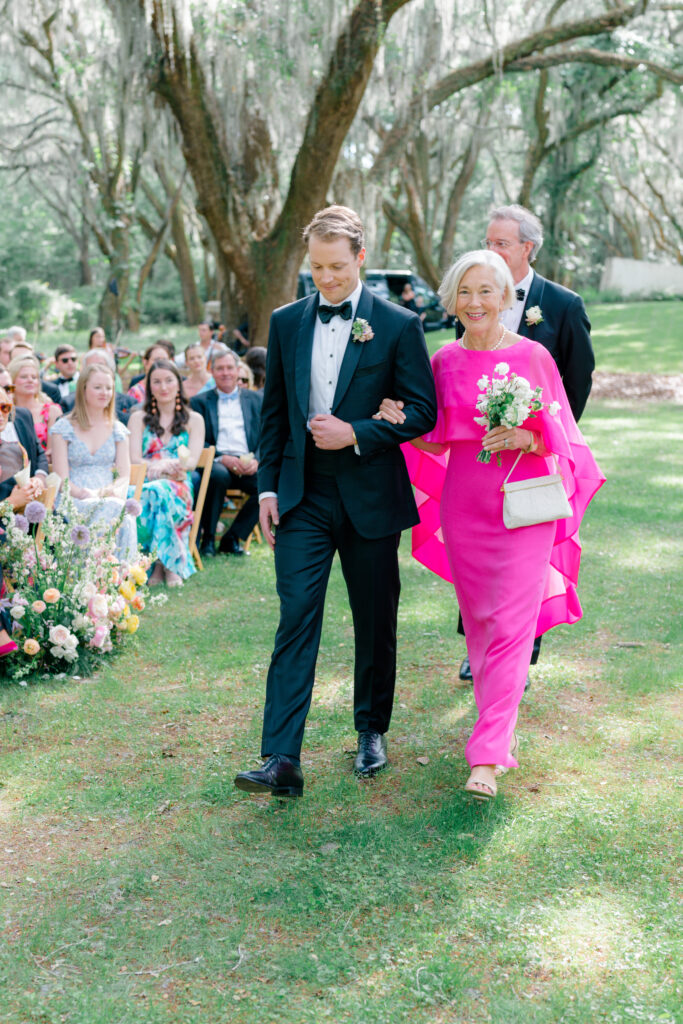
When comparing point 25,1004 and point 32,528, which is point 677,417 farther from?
point 25,1004

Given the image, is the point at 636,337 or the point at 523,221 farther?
the point at 636,337

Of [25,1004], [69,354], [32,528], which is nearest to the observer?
[25,1004]

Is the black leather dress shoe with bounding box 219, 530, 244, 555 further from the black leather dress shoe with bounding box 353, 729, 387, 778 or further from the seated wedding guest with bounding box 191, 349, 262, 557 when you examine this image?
the black leather dress shoe with bounding box 353, 729, 387, 778

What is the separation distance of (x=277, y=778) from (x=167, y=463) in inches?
→ 191

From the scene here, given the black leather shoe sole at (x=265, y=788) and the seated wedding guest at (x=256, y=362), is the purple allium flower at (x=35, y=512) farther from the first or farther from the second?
the seated wedding guest at (x=256, y=362)

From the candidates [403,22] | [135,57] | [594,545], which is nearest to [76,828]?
[594,545]

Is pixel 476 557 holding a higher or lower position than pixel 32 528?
higher

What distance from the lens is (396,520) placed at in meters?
4.18

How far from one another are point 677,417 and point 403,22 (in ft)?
22.9

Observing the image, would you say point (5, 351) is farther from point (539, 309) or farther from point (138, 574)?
point (539, 309)

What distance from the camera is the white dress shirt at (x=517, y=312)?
488 centimetres

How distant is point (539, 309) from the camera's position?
4.83 m

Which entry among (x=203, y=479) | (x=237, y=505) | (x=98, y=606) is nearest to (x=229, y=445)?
(x=237, y=505)

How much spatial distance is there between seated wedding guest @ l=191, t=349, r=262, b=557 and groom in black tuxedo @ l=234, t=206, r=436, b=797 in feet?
15.3
